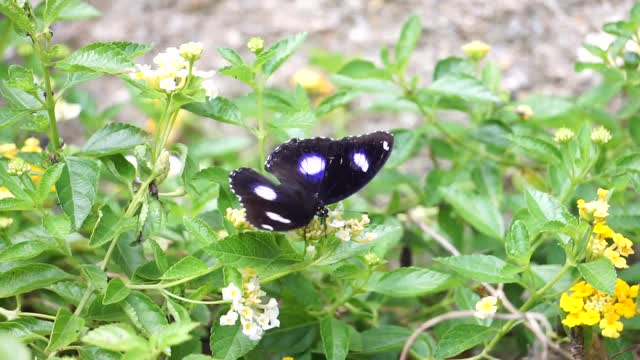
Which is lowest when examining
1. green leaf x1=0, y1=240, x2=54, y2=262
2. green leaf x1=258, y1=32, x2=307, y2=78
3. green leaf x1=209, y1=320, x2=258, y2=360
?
green leaf x1=209, y1=320, x2=258, y2=360

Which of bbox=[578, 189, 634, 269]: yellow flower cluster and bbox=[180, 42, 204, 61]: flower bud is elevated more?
bbox=[180, 42, 204, 61]: flower bud

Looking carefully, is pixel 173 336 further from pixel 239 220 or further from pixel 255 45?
pixel 255 45

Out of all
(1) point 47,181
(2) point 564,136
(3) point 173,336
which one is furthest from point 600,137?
(1) point 47,181

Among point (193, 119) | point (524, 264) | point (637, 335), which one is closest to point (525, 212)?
point (524, 264)

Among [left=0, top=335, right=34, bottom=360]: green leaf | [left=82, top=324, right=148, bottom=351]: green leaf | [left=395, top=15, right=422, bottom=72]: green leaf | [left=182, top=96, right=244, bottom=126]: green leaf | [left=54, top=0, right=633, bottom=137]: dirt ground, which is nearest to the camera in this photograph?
[left=0, top=335, right=34, bottom=360]: green leaf

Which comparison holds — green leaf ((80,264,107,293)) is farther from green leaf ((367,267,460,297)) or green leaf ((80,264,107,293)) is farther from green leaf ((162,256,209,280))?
green leaf ((367,267,460,297))

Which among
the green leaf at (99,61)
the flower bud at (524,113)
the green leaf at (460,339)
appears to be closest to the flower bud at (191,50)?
the green leaf at (99,61)

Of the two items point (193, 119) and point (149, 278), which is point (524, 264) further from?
point (193, 119)

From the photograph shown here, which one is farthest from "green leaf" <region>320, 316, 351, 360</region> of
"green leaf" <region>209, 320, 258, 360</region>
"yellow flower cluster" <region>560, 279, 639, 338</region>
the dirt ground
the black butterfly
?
the dirt ground
